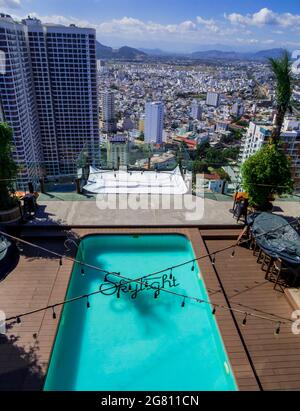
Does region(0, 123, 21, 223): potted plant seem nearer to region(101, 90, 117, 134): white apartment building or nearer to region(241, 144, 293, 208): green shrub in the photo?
region(241, 144, 293, 208): green shrub

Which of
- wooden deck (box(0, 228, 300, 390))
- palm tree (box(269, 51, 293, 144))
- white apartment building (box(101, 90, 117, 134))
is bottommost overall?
white apartment building (box(101, 90, 117, 134))

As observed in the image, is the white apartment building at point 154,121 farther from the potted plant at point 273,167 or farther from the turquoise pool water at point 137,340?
the turquoise pool water at point 137,340

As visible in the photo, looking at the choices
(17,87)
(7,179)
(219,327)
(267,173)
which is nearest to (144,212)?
(267,173)

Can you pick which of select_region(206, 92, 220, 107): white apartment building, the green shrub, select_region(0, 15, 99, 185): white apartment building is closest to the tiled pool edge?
the green shrub

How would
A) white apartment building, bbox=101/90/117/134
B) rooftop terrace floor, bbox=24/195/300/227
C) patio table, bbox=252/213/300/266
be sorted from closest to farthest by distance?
patio table, bbox=252/213/300/266
rooftop terrace floor, bbox=24/195/300/227
white apartment building, bbox=101/90/117/134

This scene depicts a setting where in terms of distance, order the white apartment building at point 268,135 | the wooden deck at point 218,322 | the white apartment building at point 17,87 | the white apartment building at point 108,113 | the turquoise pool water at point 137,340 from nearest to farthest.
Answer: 1. the wooden deck at point 218,322
2. the turquoise pool water at point 137,340
3. the white apartment building at point 17,87
4. the white apartment building at point 268,135
5. the white apartment building at point 108,113

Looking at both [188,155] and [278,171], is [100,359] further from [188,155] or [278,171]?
[188,155]

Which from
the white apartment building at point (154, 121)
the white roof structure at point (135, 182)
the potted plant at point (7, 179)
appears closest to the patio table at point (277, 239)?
the white roof structure at point (135, 182)
